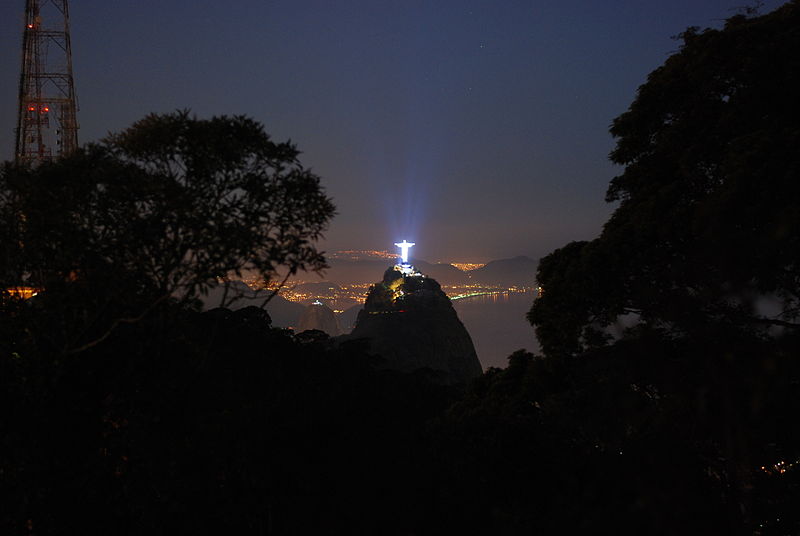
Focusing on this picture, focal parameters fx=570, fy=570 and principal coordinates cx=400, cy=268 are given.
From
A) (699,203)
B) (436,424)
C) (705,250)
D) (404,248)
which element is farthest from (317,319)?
(705,250)

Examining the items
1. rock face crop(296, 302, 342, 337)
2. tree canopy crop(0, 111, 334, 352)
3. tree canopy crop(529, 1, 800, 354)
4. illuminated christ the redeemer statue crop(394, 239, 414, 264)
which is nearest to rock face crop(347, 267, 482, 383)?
illuminated christ the redeemer statue crop(394, 239, 414, 264)

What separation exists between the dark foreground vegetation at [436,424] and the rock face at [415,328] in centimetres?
3493

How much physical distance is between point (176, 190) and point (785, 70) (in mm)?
9077

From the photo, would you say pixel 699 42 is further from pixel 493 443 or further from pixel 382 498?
pixel 382 498

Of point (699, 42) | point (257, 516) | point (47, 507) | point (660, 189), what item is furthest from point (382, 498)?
point (699, 42)

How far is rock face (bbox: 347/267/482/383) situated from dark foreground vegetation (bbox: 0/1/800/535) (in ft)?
115

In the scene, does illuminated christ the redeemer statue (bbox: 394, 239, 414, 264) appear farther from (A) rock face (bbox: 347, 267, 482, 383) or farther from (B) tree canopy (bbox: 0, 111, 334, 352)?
(B) tree canopy (bbox: 0, 111, 334, 352)

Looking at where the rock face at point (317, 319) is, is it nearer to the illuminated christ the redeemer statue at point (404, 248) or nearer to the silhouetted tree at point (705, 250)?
the illuminated christ the redeemer statue at point (404, 248)

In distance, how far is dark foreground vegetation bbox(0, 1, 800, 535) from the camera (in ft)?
23.6

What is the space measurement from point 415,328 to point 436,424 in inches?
1633

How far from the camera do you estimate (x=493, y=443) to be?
9070 mm

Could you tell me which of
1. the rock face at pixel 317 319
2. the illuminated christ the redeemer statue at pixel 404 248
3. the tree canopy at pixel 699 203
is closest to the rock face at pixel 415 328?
the illuminated christ the redeemer statue at pixel 404 248

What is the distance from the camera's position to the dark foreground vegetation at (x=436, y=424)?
719 centimetres

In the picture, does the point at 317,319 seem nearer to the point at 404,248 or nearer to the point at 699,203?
the point at 404,248
